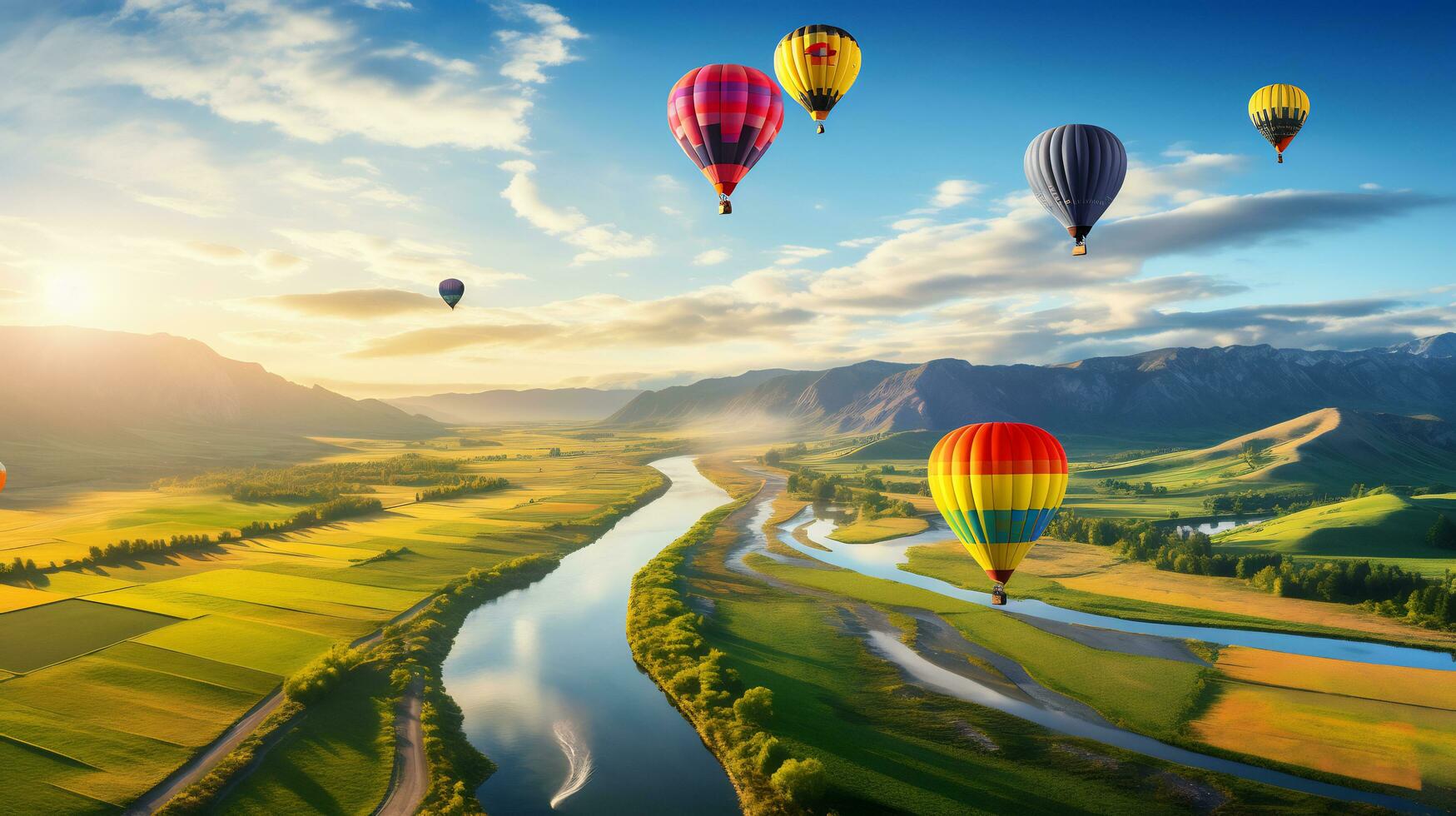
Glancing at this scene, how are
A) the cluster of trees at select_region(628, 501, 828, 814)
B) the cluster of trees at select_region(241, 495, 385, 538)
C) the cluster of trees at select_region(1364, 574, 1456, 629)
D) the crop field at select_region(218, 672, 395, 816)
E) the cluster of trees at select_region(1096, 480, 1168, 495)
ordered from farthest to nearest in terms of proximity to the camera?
the cluster of trees at select_region(1096, 480, 1168, 495) < the cluster of trees at select_region(241, 495, 385, 538) < the cluster of trees at select_region(1364, 574, 1456, 629) < the cluster of trees at select_region(628, 501, 828, 814) < the crop field at select_region(218, 672, 395, 816)

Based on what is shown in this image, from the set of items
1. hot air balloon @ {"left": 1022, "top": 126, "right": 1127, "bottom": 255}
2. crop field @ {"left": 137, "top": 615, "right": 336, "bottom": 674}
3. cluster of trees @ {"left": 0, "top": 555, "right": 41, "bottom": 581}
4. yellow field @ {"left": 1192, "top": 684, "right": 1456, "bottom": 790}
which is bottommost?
yellow field @ {"left": 1192, "top": 684, "right": 1456, "bottom": 790}

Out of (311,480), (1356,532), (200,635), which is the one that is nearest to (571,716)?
(200,635)

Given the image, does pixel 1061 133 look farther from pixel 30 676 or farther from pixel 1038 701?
pixel 30 676

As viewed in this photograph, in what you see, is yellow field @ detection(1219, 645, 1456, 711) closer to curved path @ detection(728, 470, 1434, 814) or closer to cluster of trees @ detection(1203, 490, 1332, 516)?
curved path @ detection(728, 470, 1434, 814)

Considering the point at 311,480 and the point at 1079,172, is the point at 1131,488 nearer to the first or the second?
the point at 1079,172

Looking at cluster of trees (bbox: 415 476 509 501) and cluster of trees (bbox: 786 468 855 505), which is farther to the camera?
cluster of trees (bbox: 786 468 855 505)

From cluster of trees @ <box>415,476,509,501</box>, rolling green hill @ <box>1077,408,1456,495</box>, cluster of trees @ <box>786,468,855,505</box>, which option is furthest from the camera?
rolling green hill @ <box>1077,408,1456,495</box>

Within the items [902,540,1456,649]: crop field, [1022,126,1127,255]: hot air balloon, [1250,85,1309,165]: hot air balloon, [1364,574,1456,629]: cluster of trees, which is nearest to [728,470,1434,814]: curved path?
[902,540,1456,649]: crop field
